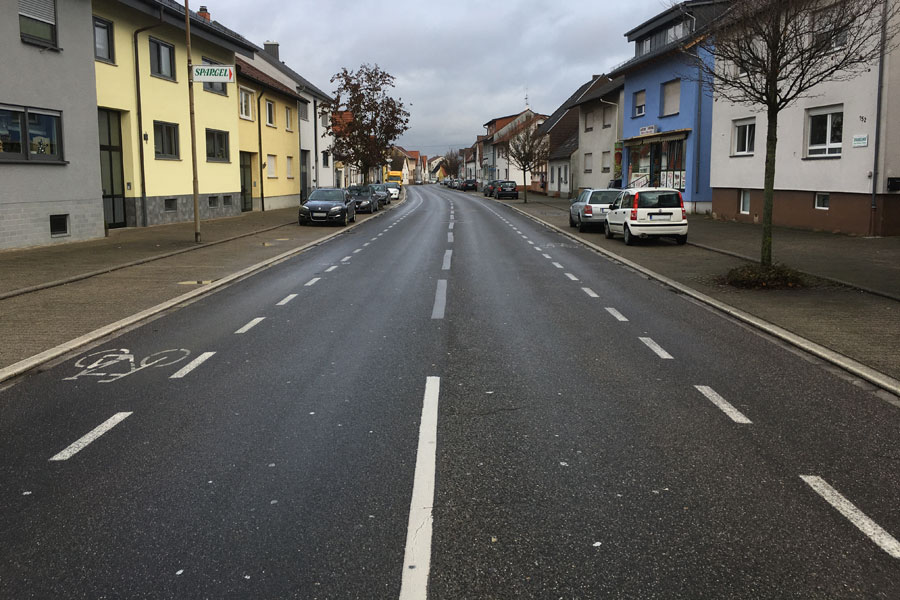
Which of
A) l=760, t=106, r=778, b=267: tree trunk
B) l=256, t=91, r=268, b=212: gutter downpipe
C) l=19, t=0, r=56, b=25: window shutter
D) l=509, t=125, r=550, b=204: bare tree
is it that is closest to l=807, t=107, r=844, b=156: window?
l=760, t=106, r=778, b=267: tree trunk

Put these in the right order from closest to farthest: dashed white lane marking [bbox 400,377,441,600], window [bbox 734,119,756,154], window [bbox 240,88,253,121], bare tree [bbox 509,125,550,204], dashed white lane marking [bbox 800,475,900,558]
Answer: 1. dashed white lane marking [bbox 400,377,441,600]
2. dashed white lane marking [bbox 800,475,900,558]
3. window [bbox 734,119,756,154]
4. window [bbox 240,88,253,121]
5. bare tree [bbox 509,125,550,204]

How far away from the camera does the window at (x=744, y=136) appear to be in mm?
26845

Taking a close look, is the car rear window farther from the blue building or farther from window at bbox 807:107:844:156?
the blue building

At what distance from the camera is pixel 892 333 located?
8.63 metres

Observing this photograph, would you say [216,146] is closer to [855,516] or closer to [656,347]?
[656,347]

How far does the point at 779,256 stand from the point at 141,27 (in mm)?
21001

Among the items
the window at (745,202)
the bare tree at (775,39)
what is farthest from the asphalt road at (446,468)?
the window at (745,202)

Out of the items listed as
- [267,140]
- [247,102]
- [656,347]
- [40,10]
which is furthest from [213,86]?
[656,347]

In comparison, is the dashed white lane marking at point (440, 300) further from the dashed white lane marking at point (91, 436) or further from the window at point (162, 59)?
the window at point (162, 59)

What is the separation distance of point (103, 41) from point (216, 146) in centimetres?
840

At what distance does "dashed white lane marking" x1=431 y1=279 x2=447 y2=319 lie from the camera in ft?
32.7

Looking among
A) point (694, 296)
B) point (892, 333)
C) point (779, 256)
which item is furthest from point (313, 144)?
point (892, 333)

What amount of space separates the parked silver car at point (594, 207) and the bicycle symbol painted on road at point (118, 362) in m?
18.8

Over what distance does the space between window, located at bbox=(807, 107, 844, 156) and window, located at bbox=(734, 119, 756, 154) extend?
13.2 feet
